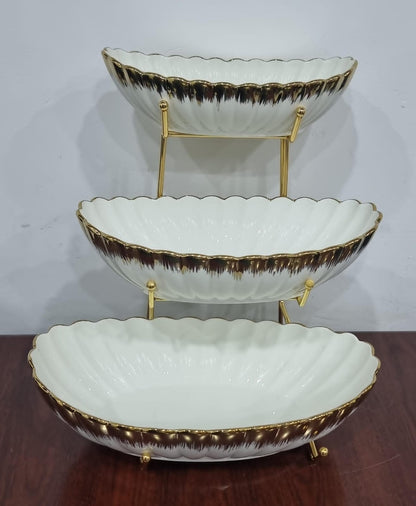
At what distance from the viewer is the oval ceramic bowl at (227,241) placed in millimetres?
644

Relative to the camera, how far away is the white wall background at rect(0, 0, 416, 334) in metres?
0.83

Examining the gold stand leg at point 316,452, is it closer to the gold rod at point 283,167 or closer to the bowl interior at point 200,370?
the bowl interior at point 200,370

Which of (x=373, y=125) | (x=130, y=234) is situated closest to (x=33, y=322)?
(x=130, y=234)

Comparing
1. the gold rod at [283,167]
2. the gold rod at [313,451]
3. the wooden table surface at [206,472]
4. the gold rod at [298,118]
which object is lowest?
the wooden table surface at [206,472]

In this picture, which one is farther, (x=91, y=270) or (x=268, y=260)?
(x=91, y=270)

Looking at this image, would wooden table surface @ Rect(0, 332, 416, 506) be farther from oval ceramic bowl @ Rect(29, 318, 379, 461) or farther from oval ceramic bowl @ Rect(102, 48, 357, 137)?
oval ceramic bowl @ Rect(102, 48, 357, 137)

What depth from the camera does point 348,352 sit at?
767mm

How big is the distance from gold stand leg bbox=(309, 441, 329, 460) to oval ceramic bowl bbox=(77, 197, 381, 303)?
14 cm

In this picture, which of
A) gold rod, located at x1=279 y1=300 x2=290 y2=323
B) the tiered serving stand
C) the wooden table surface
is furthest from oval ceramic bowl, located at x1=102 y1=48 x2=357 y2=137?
the wooden table surface

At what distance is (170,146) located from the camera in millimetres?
869

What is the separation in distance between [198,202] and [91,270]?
195mm

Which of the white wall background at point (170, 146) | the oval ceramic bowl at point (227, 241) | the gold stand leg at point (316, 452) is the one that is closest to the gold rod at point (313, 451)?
→ the gold stand leg at point (316, 452)

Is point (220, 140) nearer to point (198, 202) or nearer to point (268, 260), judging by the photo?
point (198, 202)

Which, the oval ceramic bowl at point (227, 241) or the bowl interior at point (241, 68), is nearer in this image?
the oval ceramic bowl at point (227, 241)
